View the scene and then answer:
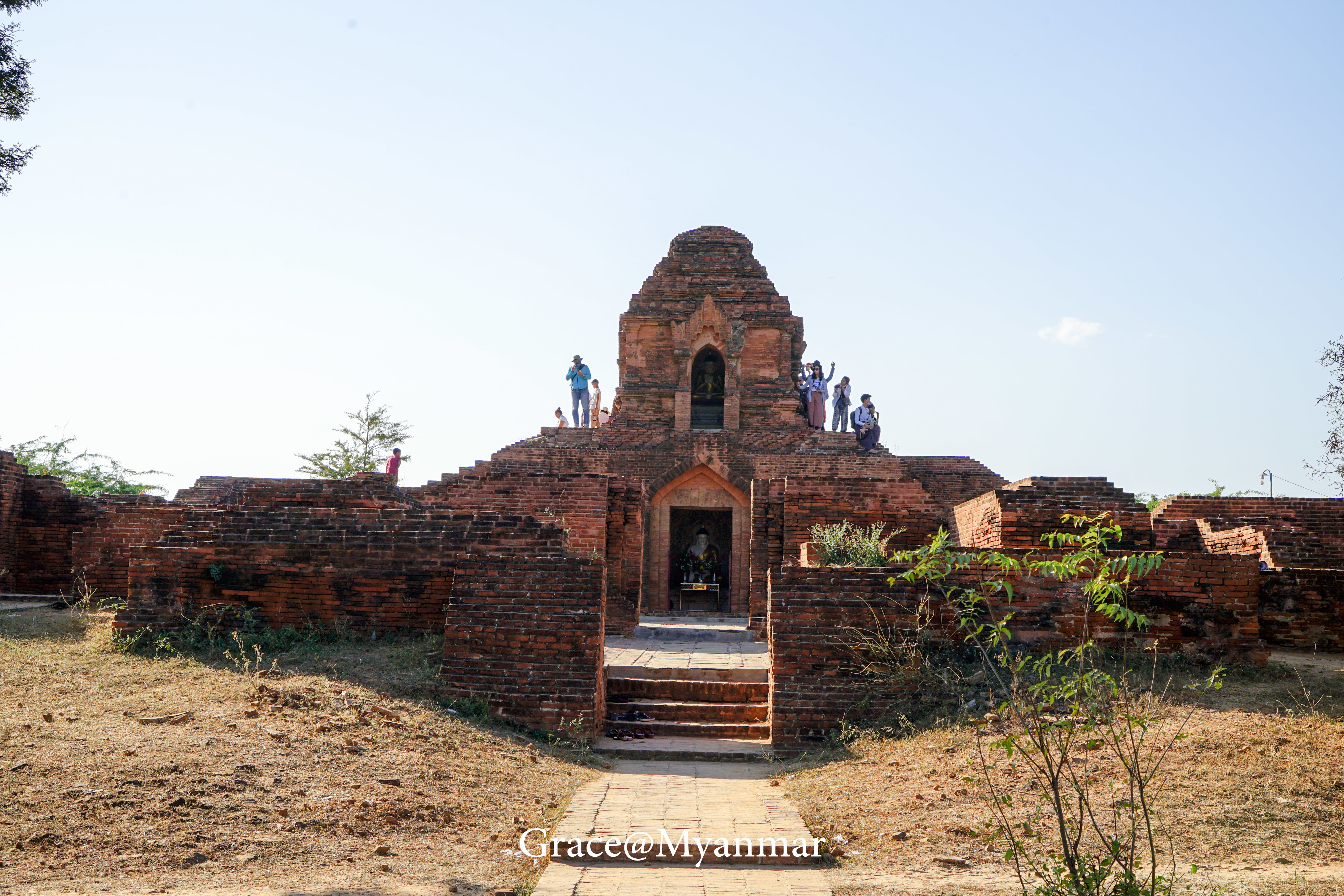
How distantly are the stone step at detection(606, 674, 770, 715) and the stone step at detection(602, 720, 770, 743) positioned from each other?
0.42m

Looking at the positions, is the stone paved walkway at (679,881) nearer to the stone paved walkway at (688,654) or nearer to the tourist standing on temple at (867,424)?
the stone paved walkway at (688,654)

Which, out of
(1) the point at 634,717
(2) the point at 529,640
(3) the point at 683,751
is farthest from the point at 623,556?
(3) the point at 683,751

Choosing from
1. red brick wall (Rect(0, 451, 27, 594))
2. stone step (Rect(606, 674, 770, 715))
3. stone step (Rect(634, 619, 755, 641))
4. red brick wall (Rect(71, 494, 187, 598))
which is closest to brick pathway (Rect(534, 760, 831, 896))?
stone step (Rect(606, 674, 770, 715))

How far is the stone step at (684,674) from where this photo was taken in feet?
28.8

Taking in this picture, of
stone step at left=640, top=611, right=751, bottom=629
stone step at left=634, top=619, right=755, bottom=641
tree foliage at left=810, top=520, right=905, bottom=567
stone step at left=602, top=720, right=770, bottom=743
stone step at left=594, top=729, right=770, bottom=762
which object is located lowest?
stone step at left=594, top=729, right=770, bottom=762

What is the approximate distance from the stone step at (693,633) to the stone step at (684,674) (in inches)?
143

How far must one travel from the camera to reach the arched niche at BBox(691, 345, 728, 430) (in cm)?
2080

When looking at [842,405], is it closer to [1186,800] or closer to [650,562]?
[650,562]

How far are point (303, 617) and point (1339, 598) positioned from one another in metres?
9.64

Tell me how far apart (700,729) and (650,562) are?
30.1 feet

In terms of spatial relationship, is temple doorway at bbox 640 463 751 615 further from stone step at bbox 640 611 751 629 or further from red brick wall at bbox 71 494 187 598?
red brick wall at bbox 71 494 187 598

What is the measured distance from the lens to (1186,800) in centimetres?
532

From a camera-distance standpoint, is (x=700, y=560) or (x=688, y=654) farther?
(x=700, y=560)

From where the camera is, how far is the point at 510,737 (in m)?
7.13
